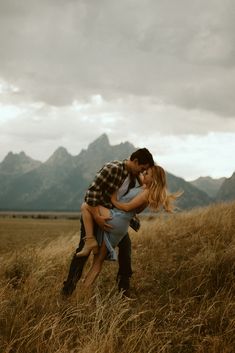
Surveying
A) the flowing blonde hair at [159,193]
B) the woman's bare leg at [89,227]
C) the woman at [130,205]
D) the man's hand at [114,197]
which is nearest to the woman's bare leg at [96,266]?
the woman at [130,205]

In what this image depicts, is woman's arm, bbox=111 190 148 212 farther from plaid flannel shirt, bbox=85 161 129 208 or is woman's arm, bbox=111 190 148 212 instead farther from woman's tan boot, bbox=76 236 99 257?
woman's tan boot, bbox=76 236 99 257

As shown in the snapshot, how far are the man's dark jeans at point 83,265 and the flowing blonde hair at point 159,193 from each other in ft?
2.40

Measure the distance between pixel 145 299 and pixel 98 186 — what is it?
1.72 m

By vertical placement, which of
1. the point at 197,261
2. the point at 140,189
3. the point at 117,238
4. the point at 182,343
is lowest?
the point at 182,343

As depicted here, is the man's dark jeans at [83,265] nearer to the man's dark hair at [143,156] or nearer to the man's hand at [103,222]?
the man's hand at [103,222]

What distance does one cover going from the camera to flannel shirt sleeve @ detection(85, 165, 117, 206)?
189 inches

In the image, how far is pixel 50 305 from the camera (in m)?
4.50

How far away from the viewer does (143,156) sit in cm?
477

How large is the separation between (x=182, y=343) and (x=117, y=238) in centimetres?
126

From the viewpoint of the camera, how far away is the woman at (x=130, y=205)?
15.6ft

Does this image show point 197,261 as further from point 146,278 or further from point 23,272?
point 23,272

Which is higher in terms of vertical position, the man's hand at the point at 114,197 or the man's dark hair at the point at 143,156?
the man's dark hair at the point at 143,156

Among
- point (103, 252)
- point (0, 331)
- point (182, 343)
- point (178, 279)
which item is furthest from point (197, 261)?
point (0, 331)

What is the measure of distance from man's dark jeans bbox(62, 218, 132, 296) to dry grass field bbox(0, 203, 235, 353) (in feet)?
0.58
